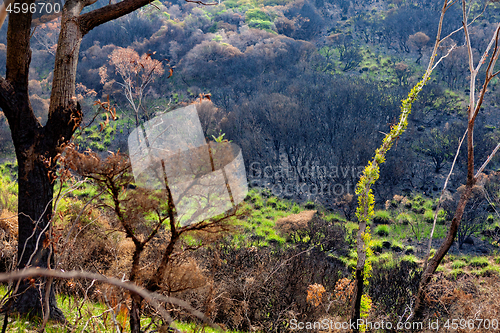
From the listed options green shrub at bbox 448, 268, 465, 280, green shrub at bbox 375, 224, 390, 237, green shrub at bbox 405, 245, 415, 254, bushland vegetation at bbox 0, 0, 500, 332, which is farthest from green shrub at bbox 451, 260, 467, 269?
green shrub at bbox 375, 224, 390, 237

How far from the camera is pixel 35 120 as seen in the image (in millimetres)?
2496

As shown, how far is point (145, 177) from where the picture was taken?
227cm

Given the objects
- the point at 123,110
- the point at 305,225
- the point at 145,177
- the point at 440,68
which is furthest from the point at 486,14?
the point at 145,177

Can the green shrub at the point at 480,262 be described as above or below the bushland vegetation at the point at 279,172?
below

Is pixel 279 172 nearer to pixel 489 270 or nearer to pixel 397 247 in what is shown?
pixel 397 247

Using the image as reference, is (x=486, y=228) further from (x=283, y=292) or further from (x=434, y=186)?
(x=283, y=292)

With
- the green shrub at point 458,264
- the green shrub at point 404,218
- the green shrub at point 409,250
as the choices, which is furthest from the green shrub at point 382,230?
the green shrub at point 458,264

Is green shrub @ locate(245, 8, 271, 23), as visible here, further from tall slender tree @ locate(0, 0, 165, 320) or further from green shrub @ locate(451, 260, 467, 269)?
tall slender tree @ locate(0, 0, 165, 320)

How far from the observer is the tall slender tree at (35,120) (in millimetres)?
2338

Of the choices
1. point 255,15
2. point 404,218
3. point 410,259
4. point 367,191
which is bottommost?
point 404,218

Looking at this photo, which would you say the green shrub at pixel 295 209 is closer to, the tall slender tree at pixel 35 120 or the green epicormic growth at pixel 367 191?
the green epicormic growth at pixel 367 191

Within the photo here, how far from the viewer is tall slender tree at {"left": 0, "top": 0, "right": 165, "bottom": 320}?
7.67 ft

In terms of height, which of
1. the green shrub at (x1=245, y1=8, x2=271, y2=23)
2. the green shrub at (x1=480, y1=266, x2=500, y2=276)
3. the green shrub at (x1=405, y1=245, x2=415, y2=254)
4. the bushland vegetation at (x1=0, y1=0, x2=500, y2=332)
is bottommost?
the green shrub at (x1=405, y1=245, x2=415, y2=254)

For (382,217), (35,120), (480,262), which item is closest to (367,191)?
(35,120)
